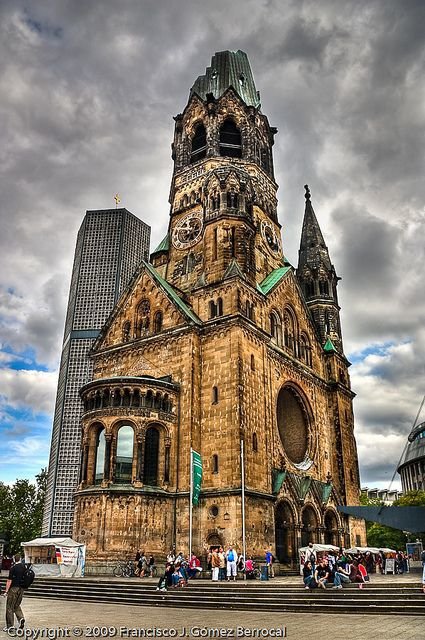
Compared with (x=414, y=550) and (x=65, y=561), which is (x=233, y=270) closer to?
(x=65, y=561)

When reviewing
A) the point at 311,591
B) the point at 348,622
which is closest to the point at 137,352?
the point at 311,591

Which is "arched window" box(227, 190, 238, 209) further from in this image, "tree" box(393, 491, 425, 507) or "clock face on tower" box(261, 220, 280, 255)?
"tree" box(393, 491, 425, 507)

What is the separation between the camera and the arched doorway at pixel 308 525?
39.9 meters

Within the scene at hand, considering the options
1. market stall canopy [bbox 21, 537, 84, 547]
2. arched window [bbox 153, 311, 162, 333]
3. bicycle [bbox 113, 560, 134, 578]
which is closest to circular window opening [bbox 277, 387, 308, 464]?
arched window [bbox 153, 311, 162, 333]

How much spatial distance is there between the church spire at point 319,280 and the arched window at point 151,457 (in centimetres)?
2287

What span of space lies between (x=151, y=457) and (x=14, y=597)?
75.8ft

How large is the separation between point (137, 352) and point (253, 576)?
18.9 metres

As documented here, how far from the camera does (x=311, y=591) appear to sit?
70.0 feet

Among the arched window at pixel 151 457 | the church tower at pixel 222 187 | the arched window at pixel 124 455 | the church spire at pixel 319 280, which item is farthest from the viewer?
the church spire at pixel 319 280

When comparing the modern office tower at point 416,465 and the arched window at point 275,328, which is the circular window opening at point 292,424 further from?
the modern office tower at point 416,465

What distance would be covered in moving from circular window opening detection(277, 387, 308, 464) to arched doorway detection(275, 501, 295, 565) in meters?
6.94

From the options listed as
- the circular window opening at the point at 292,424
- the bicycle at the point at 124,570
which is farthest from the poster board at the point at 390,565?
the bicycle at the point at 124,570

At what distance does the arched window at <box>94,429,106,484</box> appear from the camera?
3534 centimetres

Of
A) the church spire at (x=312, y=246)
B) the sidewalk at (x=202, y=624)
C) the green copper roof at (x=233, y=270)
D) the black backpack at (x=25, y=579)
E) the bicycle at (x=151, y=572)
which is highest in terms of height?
the church spire at (x=312, y=246)
